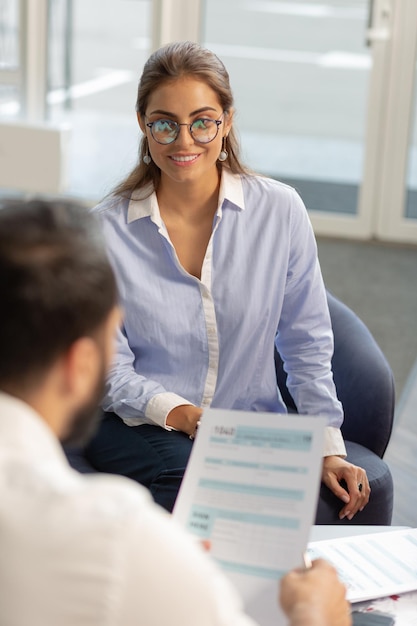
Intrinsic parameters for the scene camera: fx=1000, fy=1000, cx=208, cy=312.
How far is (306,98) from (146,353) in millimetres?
3483

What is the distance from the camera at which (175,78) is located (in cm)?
223

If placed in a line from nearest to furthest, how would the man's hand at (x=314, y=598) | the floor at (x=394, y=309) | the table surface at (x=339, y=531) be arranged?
the man's hand at (x=314, y=598)
the table surface at (x=339, y=531)
the floor at (x=394, y=309)

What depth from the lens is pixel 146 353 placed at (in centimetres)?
229

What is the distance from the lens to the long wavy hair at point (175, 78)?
2236mm

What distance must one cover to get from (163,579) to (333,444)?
1.35 metres

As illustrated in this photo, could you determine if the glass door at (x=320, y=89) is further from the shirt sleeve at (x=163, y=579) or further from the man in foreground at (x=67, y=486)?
the shirt sleeve at (x=163, y=579)

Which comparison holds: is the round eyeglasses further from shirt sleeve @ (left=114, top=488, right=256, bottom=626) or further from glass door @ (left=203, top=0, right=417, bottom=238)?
glass door @ (left=203, top=0, right=417, bottom=238)

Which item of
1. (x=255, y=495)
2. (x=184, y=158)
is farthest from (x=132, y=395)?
(x=255, y=495)

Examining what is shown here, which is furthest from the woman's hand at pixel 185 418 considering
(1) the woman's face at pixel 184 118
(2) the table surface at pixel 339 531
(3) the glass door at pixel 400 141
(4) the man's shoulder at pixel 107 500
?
(3) the glass door at pixel 400 141

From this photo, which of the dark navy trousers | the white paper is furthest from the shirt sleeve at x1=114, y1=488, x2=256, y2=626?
the dark navy trousers

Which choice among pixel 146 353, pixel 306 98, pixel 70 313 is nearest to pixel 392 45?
pixel 306 98

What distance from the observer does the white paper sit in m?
1.59

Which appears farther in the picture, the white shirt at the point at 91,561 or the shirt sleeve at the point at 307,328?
the shirt sleeve at the point at 307,328

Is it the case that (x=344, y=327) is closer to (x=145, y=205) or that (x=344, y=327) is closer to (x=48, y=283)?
(x=145, y=205)
